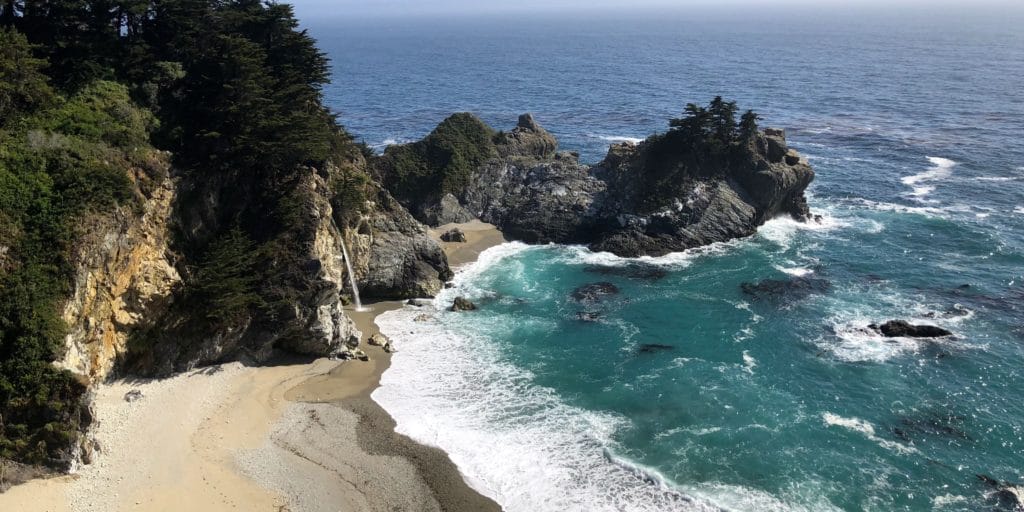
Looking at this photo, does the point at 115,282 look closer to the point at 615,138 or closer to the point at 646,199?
the point at 646,199

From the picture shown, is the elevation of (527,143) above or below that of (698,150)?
below

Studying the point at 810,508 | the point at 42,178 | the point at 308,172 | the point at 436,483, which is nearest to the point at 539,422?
the point at 436,483

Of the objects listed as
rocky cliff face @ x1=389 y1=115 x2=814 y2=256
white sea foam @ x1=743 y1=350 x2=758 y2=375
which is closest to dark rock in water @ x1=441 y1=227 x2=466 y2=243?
rocky cliff face @ x1=389 y1=115 x2=814 y2=256

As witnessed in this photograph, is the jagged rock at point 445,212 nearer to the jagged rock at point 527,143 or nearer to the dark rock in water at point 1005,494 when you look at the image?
the jagged rock at point 527,143

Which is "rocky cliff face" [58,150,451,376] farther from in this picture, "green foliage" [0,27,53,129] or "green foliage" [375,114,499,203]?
"green foliage" [375,114,499,203]

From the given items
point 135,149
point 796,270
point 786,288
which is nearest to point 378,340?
point 135,149

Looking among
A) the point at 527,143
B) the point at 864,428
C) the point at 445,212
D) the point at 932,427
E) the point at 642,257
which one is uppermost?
the point at 527,143

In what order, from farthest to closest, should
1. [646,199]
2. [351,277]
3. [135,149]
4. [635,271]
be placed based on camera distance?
[646,199]
[635,271]
[351,277]
[135,149]
